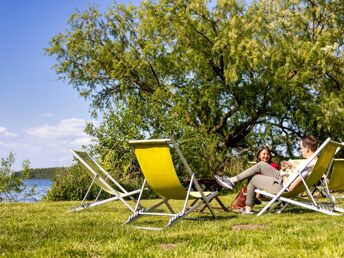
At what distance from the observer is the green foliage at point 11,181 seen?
17.0 m

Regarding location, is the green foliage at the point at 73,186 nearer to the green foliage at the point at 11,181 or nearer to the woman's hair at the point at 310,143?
the green foliage at the point at 11,181

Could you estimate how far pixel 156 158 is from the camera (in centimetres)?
631

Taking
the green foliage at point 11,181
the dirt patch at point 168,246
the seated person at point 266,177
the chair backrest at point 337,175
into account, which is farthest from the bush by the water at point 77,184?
the dirt patch at point 168,246

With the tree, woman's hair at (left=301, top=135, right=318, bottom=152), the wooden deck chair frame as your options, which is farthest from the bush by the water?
woman's hair at (left=301, top=135, right=318, bottom=152)

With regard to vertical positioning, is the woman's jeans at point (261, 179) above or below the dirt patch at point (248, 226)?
above

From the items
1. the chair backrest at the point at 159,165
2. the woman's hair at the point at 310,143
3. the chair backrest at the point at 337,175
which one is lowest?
the chair backrest at the point at 337,175

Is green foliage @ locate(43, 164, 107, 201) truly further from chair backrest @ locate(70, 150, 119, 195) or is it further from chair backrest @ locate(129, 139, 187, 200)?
chair backrest @ locate(129, 139, 187, 200)

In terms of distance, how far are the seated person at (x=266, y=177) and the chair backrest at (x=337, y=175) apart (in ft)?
6.06

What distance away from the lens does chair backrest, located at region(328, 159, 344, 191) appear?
946 centimetres

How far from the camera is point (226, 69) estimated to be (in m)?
19.4

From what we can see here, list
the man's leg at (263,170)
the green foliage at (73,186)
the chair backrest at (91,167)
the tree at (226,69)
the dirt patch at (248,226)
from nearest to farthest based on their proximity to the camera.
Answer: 1. the dirt patch at (248,226)
2. the chair backrest at (91,167)
3. the man's leg at (263,170)
4. the green foliage at (73,186)
5. the tree at (226,69)

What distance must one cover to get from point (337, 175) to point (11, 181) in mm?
11655

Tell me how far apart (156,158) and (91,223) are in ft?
4.13

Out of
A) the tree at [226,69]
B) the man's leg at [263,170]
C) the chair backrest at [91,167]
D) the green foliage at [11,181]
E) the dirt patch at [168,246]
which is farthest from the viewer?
the tree at [226,69]
